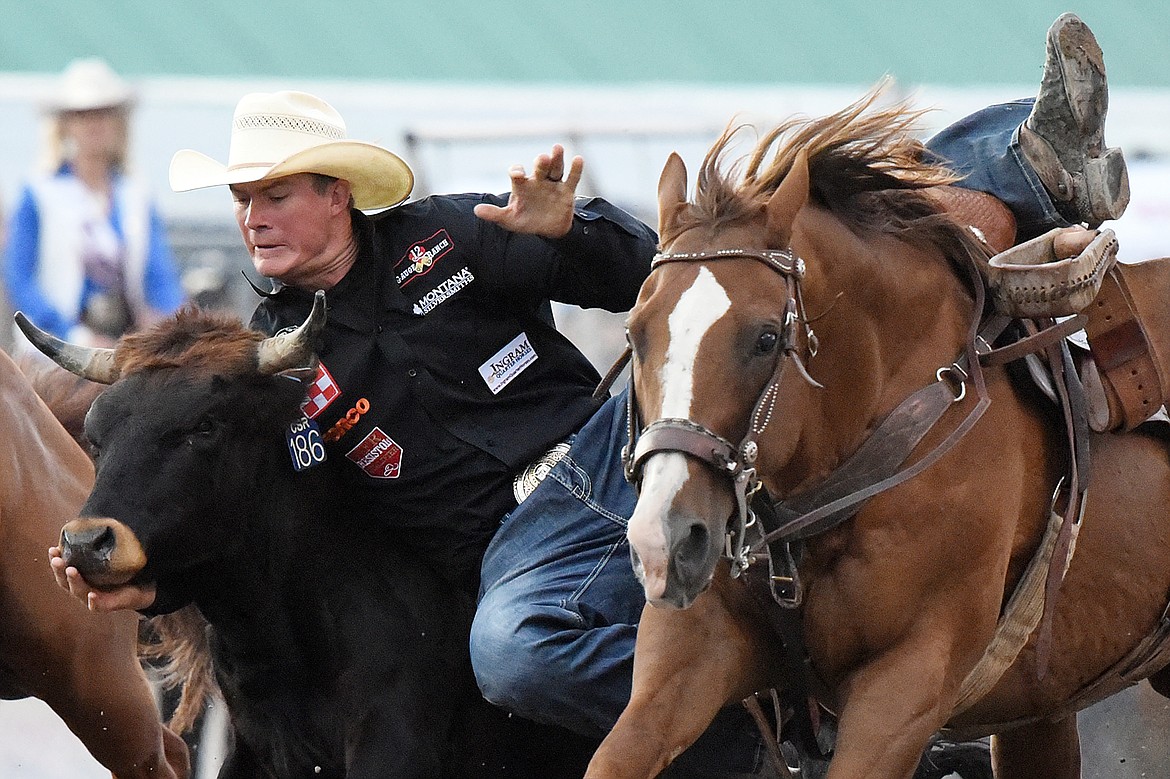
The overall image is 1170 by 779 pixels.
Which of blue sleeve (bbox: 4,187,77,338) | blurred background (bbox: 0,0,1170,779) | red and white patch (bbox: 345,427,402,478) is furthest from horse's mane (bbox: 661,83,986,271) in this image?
blurred background (bbox: 0,0,1170,779)

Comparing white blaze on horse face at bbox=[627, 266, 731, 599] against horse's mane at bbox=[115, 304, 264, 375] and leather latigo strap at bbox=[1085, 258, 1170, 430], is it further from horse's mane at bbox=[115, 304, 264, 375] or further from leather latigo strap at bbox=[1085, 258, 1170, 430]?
horse's mane at bbox=[115, 304, 264, 375]

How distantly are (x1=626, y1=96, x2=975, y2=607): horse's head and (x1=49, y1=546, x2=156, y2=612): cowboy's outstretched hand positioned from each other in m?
1.40

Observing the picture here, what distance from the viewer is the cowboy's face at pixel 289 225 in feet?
14.6

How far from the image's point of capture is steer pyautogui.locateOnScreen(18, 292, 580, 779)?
166 inches

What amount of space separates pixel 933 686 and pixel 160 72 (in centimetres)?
968

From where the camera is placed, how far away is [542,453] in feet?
14.9

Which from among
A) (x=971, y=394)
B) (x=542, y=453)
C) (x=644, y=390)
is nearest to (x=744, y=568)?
(x=644, y=390)

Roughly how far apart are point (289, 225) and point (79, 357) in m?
0.63

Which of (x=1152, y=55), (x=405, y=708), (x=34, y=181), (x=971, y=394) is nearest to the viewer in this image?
(x=971, y=394)

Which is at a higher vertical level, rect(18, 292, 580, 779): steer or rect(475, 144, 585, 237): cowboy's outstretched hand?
rect(475, 144, 585, 237): cowboy's outstretched hand

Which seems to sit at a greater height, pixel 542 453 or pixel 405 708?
pixel 542 453

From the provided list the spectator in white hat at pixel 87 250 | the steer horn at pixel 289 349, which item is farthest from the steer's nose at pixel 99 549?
the spectator in white hat at pixel 87 250

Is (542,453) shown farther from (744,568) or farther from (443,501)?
(744,568)

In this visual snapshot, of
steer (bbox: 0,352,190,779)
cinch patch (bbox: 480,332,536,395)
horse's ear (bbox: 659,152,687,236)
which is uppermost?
horse's ear (bbox: 659,152,687,236)
